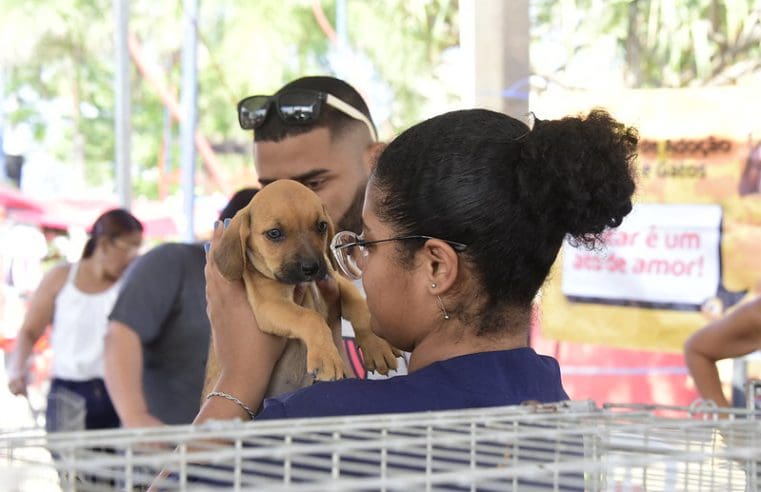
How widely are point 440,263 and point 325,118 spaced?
41.5 inches

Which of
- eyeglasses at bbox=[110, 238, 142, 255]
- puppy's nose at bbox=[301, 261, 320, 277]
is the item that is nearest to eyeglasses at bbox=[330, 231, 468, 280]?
puppy's nose at bbox=[301, 261, 320, 277]

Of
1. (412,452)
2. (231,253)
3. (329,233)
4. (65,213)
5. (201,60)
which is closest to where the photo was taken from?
(412,452)

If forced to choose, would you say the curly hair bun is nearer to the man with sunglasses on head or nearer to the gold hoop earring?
the gold hoop earring

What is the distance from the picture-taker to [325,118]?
2648 millimetres

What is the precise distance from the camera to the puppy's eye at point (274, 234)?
2.37 meters

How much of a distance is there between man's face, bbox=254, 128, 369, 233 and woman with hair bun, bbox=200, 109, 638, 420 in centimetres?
80

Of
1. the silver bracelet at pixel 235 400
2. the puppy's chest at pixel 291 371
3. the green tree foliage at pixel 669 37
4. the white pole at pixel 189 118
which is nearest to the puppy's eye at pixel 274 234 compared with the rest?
the puppy's chest at pixel 291 371

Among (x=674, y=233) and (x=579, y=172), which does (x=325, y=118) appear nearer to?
(x=579, y=172)

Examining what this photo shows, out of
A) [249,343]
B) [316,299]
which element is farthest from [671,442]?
[316,299]

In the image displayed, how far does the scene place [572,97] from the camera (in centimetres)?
554

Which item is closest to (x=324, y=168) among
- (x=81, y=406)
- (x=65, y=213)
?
(x=81, y=406)

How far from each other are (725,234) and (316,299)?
316 cm

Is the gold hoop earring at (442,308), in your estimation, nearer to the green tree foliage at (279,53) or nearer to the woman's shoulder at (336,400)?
the woman's shoulder at (336,400)

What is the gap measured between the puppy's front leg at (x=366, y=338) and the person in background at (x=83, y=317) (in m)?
2.92
